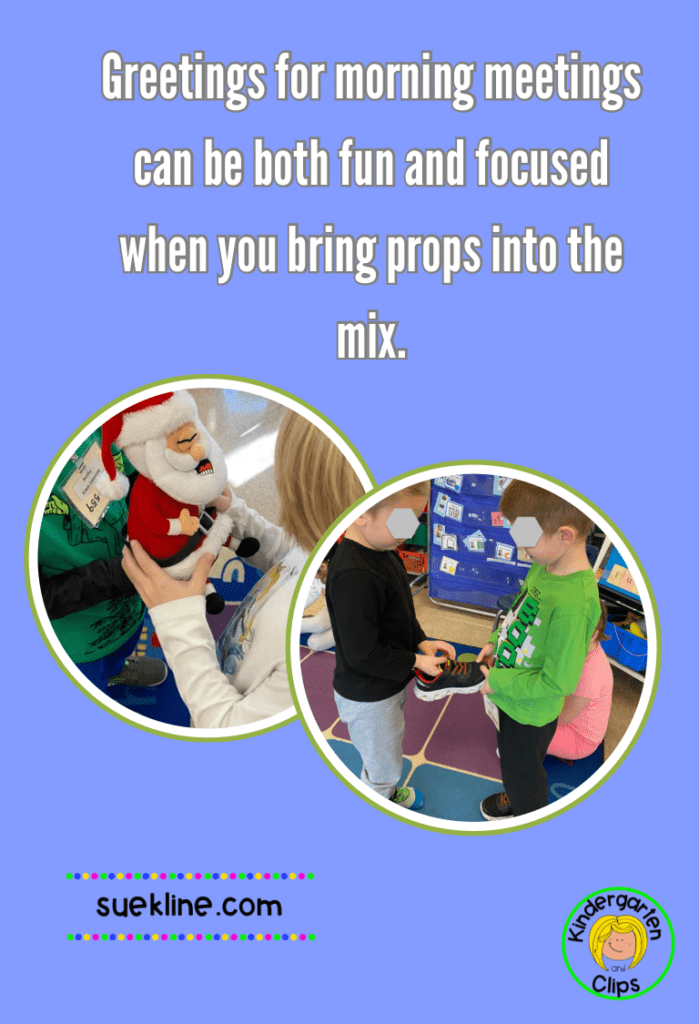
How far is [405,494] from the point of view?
1.56m

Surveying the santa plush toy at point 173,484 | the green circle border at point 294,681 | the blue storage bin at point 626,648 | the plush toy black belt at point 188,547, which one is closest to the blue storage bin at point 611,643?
the blue storage bin at point 626,648

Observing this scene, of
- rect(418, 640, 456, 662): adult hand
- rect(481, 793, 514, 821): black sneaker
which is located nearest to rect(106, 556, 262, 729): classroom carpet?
rect(418, 640, 456, 662): adult hand

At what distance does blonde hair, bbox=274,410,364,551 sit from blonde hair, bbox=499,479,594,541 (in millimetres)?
394

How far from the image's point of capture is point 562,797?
161cm

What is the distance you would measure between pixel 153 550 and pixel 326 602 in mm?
503

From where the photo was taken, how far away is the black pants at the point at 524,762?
159 centimetres

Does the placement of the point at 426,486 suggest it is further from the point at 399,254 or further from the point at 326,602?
the point at 399,254

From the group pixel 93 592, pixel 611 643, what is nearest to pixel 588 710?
pixel 611 643

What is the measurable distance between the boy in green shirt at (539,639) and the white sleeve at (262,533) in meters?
0.57

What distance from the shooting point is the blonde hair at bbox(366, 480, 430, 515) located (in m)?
1.55

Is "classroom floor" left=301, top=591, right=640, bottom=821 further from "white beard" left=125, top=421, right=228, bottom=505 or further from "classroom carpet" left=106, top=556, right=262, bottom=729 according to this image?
"white beard" left=125, top=421, right=228, bottom=505

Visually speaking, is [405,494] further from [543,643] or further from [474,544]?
[543,643]

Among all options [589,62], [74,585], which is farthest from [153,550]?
[589,62]

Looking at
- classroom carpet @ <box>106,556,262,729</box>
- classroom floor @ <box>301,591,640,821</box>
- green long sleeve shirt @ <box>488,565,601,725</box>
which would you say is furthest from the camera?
classroom carpet @ <box>106,556,262,729</box>
